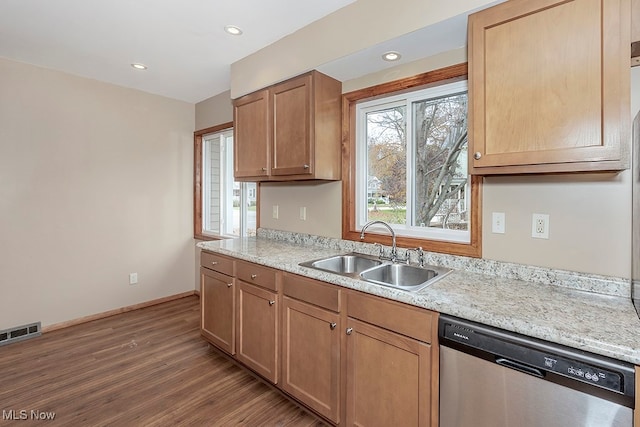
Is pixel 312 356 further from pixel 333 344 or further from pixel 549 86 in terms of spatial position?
pixel 549 86

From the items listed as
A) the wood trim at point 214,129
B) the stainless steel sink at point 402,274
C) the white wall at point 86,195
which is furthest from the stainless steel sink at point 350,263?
the white wall at point 86,195

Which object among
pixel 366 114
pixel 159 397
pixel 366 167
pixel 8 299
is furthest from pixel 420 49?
pixel 8 299

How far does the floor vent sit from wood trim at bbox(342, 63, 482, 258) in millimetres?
3064

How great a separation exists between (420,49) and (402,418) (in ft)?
6.53

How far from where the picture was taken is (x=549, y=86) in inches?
50.3

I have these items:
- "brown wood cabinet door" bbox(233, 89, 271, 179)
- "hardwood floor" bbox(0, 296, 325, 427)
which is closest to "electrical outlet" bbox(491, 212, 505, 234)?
"hardwood floor" bbox(0, 296, 325, 427)

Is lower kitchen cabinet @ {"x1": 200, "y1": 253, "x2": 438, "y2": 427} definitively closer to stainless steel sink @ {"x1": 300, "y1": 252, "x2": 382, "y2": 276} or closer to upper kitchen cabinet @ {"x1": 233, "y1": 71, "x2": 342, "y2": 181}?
stainless steel sink @ {"x1": 300, "y1": 252, "x2": 382, "y2": 276}

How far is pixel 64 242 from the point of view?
308 cm

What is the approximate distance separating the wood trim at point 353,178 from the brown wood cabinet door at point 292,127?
0.33m

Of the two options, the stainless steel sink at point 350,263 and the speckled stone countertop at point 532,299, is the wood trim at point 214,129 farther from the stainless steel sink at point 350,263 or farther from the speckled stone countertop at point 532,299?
the stainless steel sink at point 350,263

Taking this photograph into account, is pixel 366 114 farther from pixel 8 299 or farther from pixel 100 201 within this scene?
pixel 8 299

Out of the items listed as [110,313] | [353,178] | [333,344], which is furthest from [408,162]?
[110,313]

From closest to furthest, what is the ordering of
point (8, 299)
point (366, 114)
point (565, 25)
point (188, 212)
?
1. point (565, 25)
2. point (366, 114)
3. point (8, 299)
4. point (188, 212)

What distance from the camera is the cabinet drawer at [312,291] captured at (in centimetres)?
165
